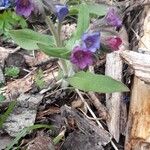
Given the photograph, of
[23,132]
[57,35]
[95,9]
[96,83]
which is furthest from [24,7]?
[95,9]

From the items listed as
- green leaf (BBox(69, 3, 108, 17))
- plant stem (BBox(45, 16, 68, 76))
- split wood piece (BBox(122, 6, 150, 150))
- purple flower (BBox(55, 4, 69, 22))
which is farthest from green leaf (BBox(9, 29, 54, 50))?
split wood piece (BBox(122, 6, 150, 150))

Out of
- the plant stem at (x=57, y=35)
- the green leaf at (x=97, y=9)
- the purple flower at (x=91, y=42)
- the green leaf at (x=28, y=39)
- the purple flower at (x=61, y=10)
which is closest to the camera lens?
the purple flower at (x=91, y=42)

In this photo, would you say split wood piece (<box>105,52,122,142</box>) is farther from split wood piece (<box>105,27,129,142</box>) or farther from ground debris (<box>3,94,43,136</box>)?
ground debris (<box>3,94,43,136</box>)

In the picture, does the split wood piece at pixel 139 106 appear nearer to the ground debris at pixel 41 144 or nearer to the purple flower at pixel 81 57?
the purple flower at pixel 81 57

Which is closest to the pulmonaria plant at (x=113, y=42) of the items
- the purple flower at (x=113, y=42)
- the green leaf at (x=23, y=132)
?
the purple flower at (x=113, y=42)


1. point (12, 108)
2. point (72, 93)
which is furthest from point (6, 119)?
point (72, 93)

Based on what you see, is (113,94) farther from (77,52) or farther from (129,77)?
(77,52)
